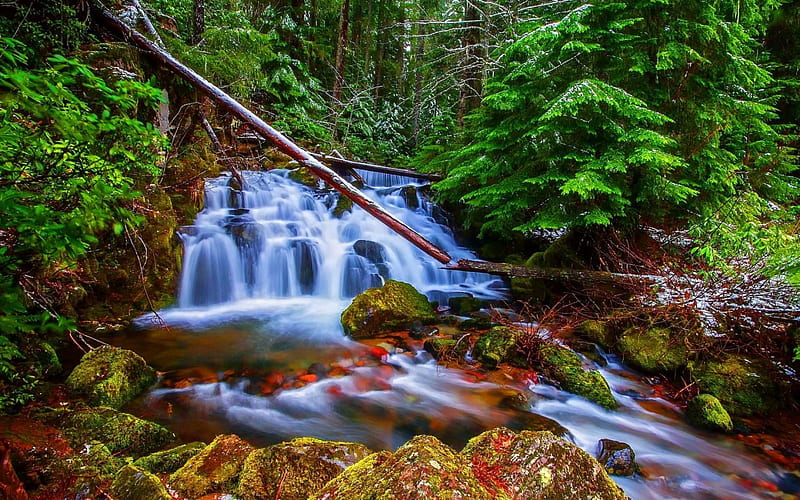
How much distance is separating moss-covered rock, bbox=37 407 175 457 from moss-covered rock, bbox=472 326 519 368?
3.82m

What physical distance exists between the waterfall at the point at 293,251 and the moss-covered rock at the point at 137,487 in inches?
216

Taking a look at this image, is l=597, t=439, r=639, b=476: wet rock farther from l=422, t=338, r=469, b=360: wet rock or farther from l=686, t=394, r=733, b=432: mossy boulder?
l=422, t=338, r=469, b=360: wet rock

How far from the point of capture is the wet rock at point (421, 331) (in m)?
6.19

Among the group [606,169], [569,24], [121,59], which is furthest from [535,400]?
[121,59]

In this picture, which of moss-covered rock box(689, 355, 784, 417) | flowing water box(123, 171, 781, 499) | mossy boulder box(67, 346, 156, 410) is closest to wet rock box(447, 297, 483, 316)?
→ flowing water box(123, 171, 781, 499)

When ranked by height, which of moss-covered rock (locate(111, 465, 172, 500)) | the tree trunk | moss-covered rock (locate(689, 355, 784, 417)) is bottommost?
moss-covered rock (locate(689, 355, 784, 417))

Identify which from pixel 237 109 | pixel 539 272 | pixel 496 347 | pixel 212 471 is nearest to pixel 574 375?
pixel 496 347

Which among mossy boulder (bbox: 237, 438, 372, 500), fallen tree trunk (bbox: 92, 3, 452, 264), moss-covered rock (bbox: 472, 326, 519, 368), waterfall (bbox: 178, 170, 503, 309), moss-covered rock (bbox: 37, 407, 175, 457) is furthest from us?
waterfall (bbox: 178, 170, 503, 309)

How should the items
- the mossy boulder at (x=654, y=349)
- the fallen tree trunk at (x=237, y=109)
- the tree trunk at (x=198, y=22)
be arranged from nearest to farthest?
the mossy boulder at (x=654, y=349), the fallen tree trunk at (x=237, y=109), the tree trunk at (x=198, y=22)

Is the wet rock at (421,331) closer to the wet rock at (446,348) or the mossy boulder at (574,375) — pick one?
the wet rock at (446,348)

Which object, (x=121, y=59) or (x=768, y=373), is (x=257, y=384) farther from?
(x=768, y=373)

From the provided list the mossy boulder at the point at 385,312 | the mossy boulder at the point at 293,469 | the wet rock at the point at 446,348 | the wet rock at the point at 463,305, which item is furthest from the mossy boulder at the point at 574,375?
the mossy boulder at the point at 293,469

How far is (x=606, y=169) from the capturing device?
537cm

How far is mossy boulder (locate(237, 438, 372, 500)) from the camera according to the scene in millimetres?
2037
